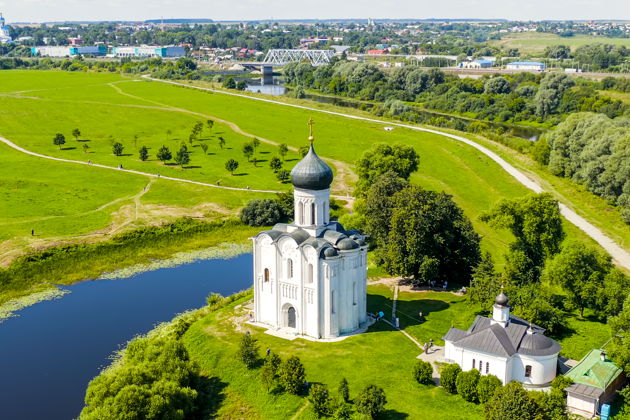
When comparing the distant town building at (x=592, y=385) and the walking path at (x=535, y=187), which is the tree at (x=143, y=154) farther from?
the distant town building at (x=592, y=385)

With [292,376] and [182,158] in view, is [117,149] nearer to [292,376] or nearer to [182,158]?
[182,158]

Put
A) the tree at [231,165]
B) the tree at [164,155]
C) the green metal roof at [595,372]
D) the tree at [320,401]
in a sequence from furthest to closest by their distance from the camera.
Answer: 1. the tree at [164,155]
2. the tree at [231,165]
3. the tree at [320,401]
4. the green metal roof at [595,372]

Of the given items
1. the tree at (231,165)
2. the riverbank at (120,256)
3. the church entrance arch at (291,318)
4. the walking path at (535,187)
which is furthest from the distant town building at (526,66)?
the church entrance arch at (291,318)

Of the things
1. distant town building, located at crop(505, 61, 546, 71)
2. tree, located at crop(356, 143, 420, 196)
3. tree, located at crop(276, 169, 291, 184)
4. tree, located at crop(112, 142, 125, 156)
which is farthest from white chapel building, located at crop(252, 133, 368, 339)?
distant town building, located at crop(505, 61, 546, 71)

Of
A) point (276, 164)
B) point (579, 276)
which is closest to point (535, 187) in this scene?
point (276, 164)

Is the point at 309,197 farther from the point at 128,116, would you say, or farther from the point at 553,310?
the point at 128,116
